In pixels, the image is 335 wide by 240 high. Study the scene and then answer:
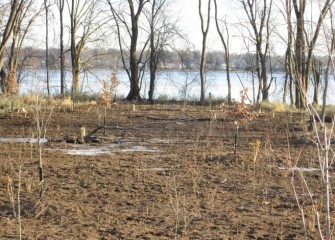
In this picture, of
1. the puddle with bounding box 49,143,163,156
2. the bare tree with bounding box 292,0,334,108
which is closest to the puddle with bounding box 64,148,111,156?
the puddle with bounding box 49,143,163,156

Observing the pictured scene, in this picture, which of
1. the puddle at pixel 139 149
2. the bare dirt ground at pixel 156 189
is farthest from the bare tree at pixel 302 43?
the puddle at pixel 139 149

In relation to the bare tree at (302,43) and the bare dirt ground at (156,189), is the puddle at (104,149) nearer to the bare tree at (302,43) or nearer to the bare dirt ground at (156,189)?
the bare dirt ground at (156,189)

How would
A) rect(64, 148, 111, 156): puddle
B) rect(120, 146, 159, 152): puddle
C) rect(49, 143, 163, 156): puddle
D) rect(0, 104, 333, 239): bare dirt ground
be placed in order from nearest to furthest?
1. rect(0, 104, 333, 239): bare dirt ground
2. rect(64, 148, 111, 156): puddle
3. rect(49, 143, 163, 156): puddle
4. rect(120, 146, 159, 152): puddle

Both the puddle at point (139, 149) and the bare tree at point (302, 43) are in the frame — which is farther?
the puddle at point (139, 149)

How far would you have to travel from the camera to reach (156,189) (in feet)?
25.1

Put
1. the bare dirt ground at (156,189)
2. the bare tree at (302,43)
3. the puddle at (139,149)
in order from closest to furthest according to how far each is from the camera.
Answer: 1. the bare tree at (302,43)
2. the bare dirt ground at (156,189)
3. the puddle at (139,149)

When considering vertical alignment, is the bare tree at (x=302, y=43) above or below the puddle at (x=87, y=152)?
above

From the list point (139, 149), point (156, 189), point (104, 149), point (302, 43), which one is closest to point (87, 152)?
point (104, 149)

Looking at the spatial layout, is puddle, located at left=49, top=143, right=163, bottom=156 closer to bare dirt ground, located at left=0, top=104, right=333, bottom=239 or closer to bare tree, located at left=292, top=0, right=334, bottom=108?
bare dirt ground, located at left=0, top=104, right=333, bottom=239

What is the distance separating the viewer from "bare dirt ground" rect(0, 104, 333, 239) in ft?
19.3

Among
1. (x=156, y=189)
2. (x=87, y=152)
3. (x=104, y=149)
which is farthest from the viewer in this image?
(x=104, y=149)

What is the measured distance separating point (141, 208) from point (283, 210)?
1.53 meters

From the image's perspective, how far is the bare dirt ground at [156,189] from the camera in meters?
5.89

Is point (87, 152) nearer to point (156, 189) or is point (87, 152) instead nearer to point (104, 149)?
point (104, 149)
